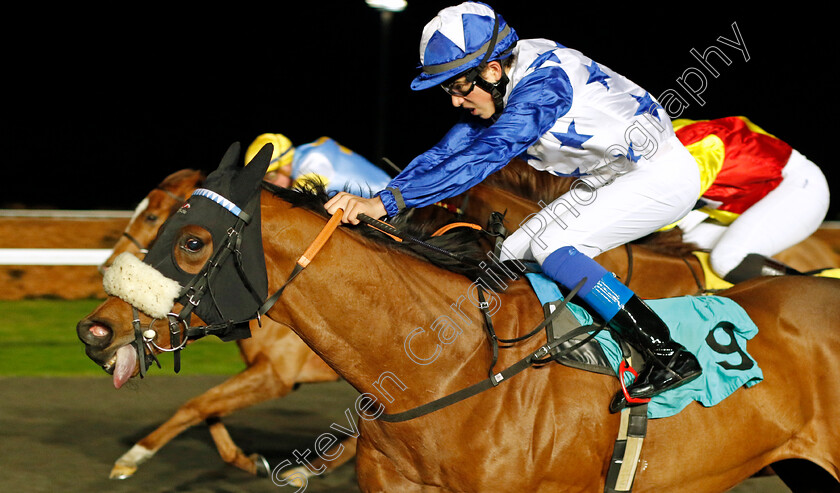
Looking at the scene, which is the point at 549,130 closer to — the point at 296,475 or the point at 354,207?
the point at 354,207

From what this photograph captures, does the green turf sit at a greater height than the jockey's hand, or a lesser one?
lesser

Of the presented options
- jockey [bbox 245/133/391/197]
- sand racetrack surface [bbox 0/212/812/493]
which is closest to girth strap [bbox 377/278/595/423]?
sand racetrack surface [bbox 0/212/812/493]

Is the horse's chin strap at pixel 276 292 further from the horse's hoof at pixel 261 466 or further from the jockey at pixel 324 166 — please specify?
the jockey at pixel 324 166

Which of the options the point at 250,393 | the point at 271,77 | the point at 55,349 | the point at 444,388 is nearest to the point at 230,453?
the point at 250,393

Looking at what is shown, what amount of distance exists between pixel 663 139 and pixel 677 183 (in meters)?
0.16

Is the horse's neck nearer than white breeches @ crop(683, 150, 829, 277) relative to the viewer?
Yes

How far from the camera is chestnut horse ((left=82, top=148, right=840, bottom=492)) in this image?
2.15 metres

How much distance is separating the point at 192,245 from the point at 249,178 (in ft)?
0.72

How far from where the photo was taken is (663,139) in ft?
8.87

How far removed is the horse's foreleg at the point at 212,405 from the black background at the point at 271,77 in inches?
426

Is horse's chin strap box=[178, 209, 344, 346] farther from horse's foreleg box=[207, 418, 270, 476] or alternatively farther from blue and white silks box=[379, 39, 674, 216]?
horse's foreleg box=[207, 418, 270, 476]

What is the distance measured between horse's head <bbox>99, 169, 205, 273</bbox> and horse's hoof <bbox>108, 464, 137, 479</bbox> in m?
→ 1.22

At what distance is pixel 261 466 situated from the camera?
407 cm

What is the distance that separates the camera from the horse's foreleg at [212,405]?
12.8ft
